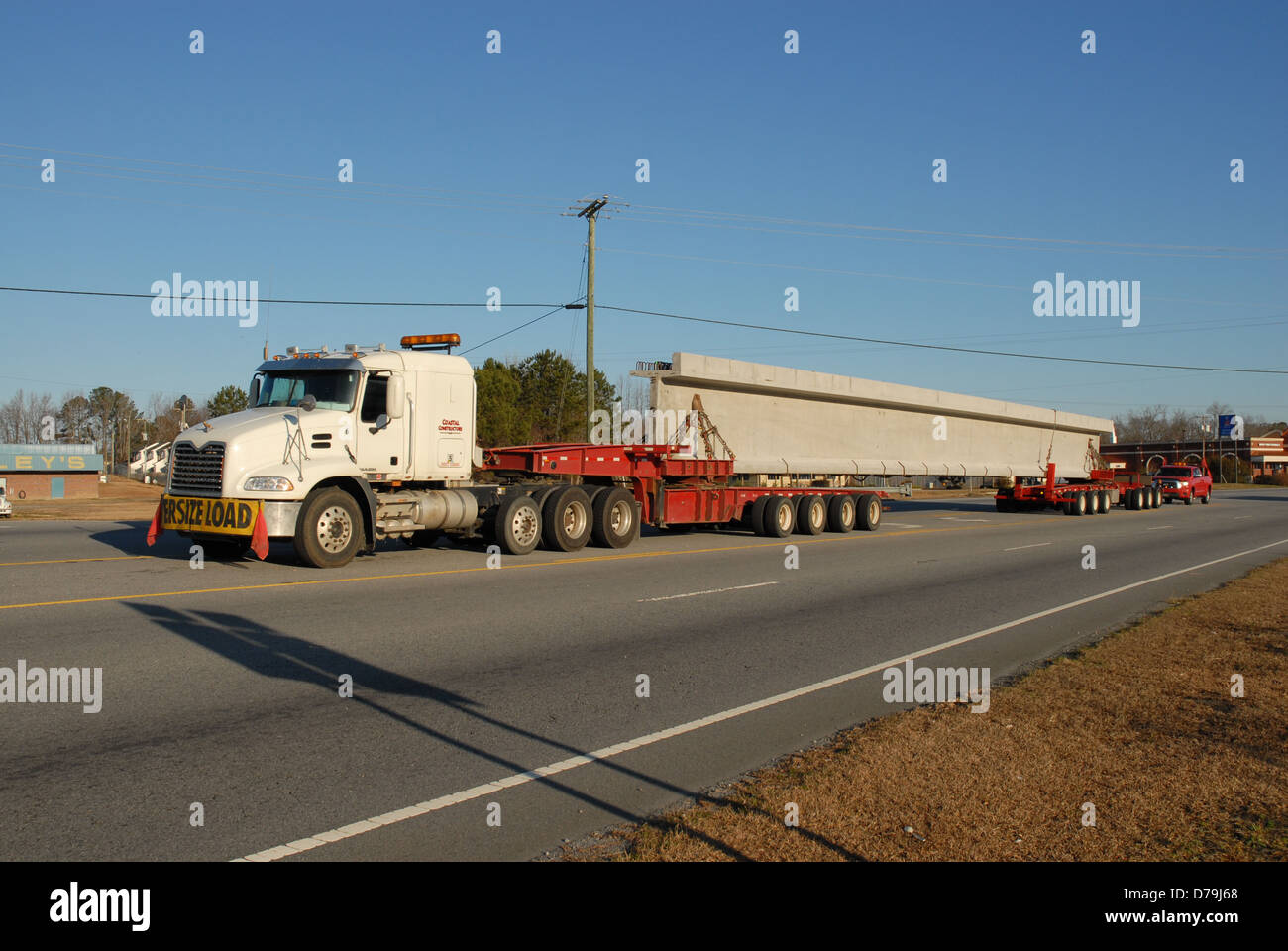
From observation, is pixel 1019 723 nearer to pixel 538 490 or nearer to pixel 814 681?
pixel 814 681

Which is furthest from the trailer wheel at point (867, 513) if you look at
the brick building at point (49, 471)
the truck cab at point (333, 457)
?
the brick building at point (49, 471)

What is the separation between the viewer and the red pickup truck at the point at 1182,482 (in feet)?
165

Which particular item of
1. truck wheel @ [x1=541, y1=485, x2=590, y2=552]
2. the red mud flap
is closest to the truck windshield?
the red mud flap

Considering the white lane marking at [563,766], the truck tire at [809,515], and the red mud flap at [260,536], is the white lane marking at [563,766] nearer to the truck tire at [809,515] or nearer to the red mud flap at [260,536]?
the red mud flap at [260,536]

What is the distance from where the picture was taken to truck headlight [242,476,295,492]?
13.4 meters

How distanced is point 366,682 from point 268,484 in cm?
677

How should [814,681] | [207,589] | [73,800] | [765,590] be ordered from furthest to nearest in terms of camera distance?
1. [765,590]
2. [207,589]
3. [814,681]
4. [73,800]

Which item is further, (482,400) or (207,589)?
(482,400)

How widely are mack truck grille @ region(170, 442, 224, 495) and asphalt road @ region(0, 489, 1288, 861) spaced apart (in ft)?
3.80

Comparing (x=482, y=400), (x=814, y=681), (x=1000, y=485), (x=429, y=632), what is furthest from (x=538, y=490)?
(x=482, y=400)

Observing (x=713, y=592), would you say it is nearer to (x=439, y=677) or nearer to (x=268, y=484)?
(x=439, y=677)

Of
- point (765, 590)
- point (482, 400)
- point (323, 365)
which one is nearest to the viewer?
point (765, 590)
